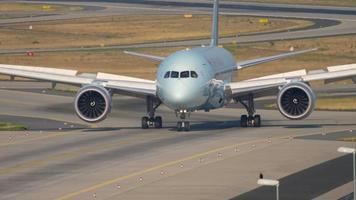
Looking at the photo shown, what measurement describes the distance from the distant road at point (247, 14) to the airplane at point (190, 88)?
2219 inches

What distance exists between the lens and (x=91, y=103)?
73625 mm

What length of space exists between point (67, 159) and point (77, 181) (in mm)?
7528

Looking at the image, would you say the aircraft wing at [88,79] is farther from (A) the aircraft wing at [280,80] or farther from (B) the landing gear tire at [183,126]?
(A) the aircraft wing at [280,80]

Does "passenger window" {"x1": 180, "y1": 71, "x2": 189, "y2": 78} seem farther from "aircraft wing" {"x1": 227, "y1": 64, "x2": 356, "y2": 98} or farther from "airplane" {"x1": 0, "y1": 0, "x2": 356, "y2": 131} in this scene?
"aircraft wing" {"x1": 227, "y1": 64, "x2": 356, "y2": 98}

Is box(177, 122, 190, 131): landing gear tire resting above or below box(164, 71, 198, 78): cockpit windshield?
below

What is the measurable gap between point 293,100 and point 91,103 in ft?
35.4

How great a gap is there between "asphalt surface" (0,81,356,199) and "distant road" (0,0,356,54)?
51767 mm

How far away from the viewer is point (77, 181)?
56500 millimetres

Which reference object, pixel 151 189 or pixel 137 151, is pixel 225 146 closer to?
pixel 137 151

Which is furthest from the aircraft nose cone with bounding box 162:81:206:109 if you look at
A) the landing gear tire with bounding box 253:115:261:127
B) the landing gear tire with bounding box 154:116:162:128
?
the landing gear tire with bounding box 253:115:261:127

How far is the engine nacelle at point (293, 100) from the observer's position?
72.4 meters

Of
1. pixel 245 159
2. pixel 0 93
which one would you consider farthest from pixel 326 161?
pixel 0 93

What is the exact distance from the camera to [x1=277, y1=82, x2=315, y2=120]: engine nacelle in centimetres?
7238

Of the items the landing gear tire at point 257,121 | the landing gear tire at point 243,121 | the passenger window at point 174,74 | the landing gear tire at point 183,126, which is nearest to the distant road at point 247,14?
the landing gear tire at point 243,121
